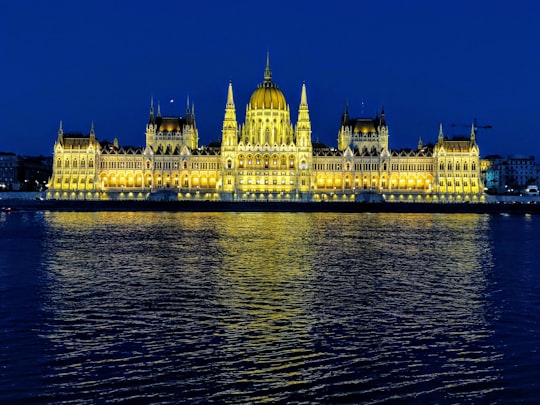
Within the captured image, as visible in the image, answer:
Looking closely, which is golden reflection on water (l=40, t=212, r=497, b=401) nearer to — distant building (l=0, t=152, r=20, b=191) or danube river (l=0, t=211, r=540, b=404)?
danube river (l=0, t=211, r=540, b=404)

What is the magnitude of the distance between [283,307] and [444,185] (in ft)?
395

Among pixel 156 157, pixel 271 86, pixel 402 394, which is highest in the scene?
pixel 271 86

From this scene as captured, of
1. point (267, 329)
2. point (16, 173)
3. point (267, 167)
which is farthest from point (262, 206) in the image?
point (267, 329)

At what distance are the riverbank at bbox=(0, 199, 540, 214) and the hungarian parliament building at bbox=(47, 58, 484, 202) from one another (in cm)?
1645

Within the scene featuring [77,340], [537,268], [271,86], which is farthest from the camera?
[271,86]

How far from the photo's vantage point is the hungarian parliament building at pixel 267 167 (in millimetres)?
134500

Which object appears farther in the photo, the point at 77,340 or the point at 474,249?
the point at 474,249

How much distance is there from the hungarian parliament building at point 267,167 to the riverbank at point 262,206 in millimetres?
16450

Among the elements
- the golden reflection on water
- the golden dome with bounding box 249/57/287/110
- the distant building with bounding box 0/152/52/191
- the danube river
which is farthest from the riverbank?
the danube river

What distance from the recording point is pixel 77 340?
16.8 meters

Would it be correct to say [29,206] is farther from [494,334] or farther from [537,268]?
[494,334]

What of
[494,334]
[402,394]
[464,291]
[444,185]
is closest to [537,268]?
[464,291]

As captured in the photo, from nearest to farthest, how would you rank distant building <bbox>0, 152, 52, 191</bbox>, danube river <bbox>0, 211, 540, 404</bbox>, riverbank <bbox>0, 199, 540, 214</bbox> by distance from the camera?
danube river <bbox>0, 211, 540, 404</bbox> < riverbank <bbox>0, 199, 540, 214</bbox> < distant building <bbox>0, 152, 52, 191</bbox>

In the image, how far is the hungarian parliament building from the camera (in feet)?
441
